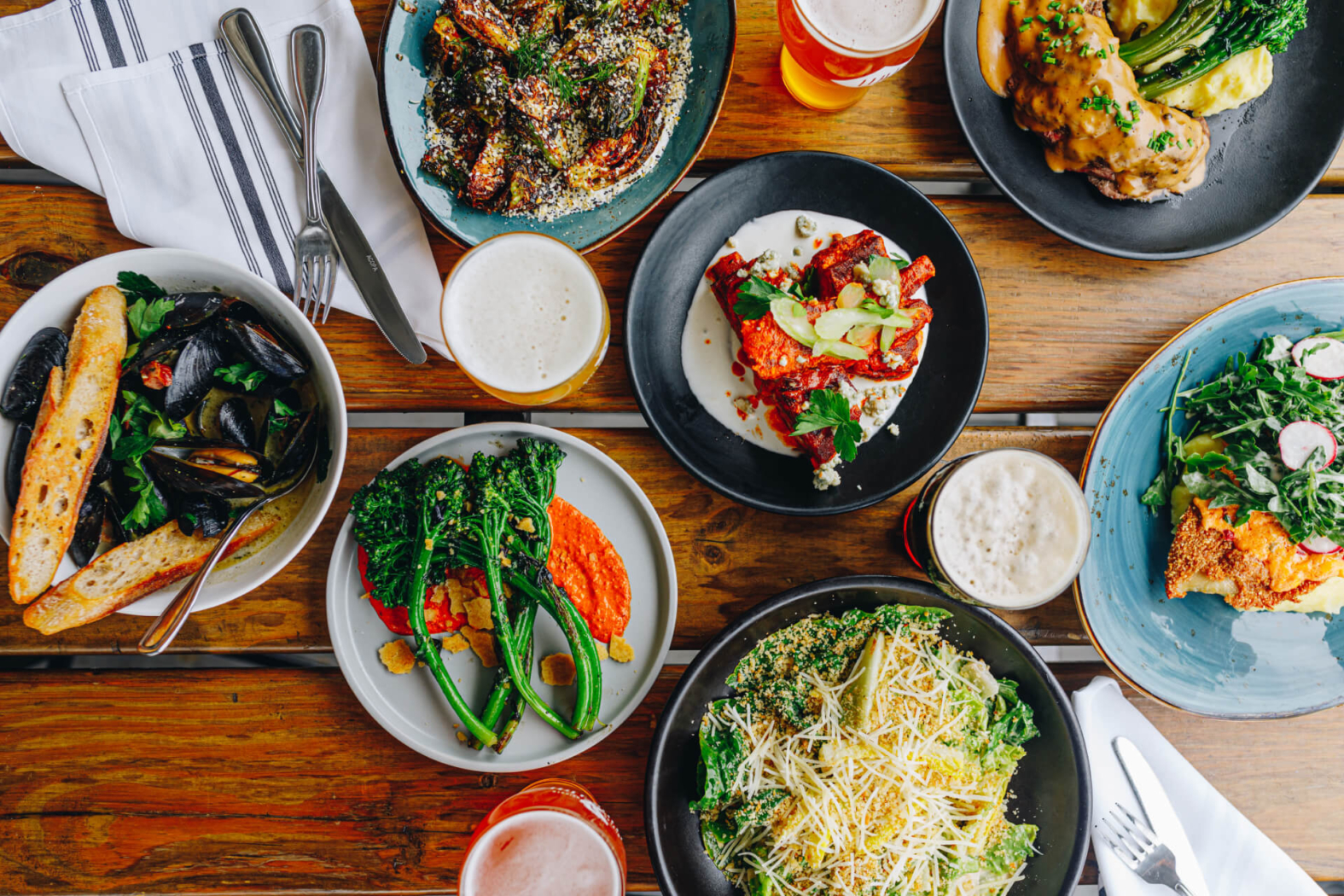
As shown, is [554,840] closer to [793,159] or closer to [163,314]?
[163,314]

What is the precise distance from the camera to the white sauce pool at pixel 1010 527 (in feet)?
5.20

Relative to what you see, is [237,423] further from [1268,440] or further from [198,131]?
[1268,440]

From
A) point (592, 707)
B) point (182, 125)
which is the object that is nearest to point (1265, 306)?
point (592, 707)

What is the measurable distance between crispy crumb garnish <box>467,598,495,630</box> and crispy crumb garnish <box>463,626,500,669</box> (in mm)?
22

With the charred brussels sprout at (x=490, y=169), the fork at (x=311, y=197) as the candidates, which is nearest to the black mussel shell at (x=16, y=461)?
the fork at (x=311, y=197)

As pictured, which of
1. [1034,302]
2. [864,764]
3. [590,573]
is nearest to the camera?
[864,764]

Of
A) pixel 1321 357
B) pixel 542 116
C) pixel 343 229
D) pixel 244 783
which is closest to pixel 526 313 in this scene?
pixel 542 116

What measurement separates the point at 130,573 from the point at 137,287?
60 cm

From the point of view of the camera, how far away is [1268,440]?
68.8 inches

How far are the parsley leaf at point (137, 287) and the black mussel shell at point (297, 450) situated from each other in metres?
0.40

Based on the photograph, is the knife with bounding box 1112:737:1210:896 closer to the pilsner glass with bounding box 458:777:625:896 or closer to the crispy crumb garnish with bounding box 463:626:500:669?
the pilsner glass with bounding box 458:777:625:896

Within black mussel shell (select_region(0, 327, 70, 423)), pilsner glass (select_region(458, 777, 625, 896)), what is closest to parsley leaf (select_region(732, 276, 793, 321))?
pilsner glass (select_region(458, 777, 625, 896))

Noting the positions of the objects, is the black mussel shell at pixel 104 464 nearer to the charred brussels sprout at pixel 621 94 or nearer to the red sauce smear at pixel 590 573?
the red sauce smear at pixel 590 573

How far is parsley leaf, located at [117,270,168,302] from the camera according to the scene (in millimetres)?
1543
